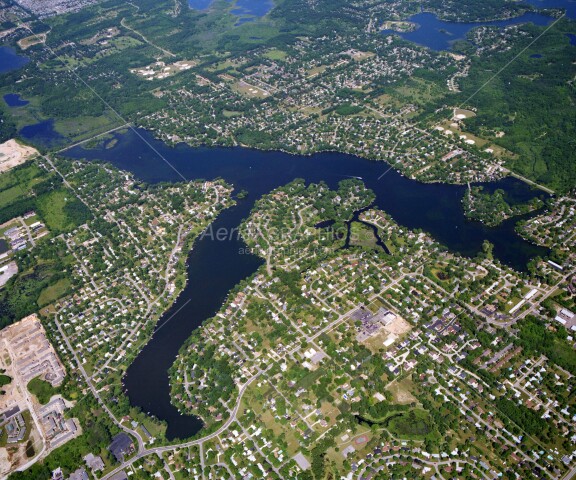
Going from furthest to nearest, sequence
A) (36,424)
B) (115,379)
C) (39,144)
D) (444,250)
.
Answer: (39,144)
(444,250)
(115,379)
(36,424)

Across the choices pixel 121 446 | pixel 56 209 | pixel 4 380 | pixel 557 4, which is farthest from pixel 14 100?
pixel 557 4

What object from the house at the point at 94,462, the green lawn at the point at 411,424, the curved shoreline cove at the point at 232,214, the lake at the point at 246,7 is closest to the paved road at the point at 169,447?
the house at the point at 94,462

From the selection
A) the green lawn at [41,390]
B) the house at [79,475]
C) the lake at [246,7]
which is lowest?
the house at [79,475]

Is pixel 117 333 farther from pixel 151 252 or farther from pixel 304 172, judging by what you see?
pixel 304 172

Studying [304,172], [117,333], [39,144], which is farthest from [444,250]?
[39,144]

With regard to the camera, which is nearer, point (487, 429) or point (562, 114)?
point (487, 429)

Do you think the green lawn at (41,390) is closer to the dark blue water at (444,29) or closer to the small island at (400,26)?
the dark blue water at (444,29)

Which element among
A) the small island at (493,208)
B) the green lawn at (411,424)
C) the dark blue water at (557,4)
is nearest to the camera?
the green lawn at (411,424)
